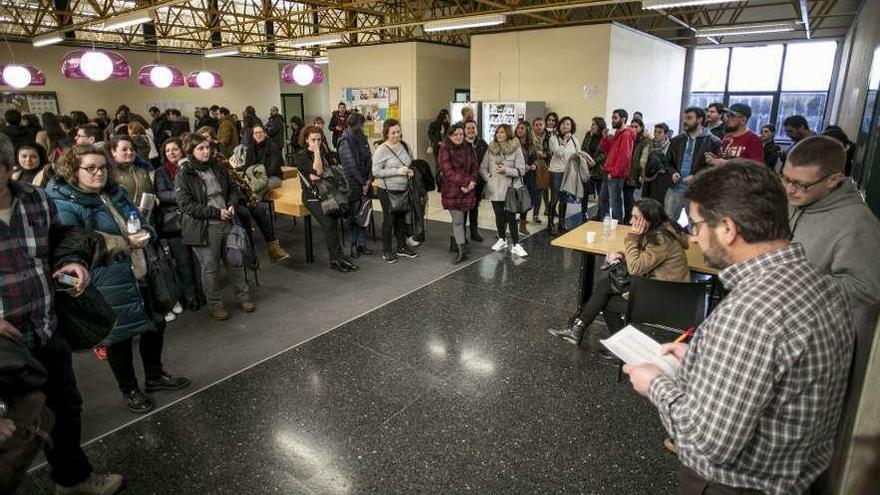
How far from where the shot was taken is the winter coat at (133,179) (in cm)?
376

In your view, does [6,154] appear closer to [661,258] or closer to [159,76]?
[661,258]

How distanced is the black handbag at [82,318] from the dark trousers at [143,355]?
652mm

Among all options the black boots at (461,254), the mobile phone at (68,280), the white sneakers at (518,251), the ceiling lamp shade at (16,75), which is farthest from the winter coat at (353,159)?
the ceiling lamp shade at (16,75)

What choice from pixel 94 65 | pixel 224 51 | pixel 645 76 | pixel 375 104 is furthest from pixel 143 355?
pixel 645 76

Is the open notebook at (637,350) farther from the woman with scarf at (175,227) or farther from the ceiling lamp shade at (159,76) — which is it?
the ceiling lamp shade at (159,76)

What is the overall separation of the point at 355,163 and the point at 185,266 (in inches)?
78.5

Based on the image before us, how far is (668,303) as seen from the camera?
9.31 ft

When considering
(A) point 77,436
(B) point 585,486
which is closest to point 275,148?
(A) point 77,436

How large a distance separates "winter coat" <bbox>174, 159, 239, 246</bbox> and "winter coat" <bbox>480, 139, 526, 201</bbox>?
2.84 meters

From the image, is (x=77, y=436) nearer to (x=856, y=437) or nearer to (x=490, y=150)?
(x=856, y=437)

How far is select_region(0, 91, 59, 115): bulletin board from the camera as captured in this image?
11.1m

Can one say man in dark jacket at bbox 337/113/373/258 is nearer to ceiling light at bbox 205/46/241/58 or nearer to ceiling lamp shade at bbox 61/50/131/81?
ceiling lamp shade at bbox 61/50/131/81

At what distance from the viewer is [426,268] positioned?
546 centimetres

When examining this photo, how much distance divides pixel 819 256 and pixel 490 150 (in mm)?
4057
